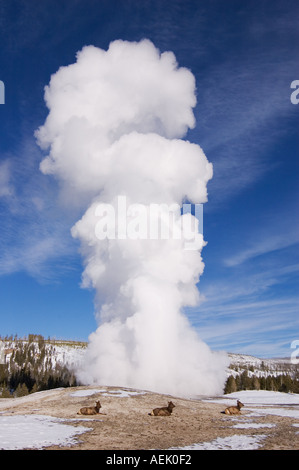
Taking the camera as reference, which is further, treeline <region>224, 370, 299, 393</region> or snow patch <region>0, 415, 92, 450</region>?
treeline <region>224, 370, 299, 393</region>

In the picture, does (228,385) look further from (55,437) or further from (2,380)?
(55,437)

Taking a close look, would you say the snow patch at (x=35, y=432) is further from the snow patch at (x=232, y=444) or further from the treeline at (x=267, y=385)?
the treeline at (x=267, y=385)

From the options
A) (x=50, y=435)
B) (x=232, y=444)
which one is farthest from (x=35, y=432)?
(x=232, y=444)

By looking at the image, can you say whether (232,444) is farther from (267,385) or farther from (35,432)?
(267,385)

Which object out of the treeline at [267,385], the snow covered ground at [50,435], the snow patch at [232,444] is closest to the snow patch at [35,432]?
the snow covered ground at [50,435]

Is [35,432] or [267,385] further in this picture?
[267,385]

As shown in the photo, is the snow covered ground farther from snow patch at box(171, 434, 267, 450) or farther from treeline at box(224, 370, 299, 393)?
treeline at box(224, 370, 299, 393)

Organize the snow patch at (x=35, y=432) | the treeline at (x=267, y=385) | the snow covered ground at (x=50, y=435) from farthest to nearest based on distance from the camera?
the treeline at (x=267, y=385) → the snow covered ground at (x=50, y=435) → the snow patch at (x=35, y=432)

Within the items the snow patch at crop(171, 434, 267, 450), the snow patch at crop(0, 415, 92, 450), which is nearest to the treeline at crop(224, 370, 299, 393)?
the snow patch at crop(0, 415, 92, 450)

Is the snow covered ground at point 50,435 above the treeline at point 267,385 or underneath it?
above
